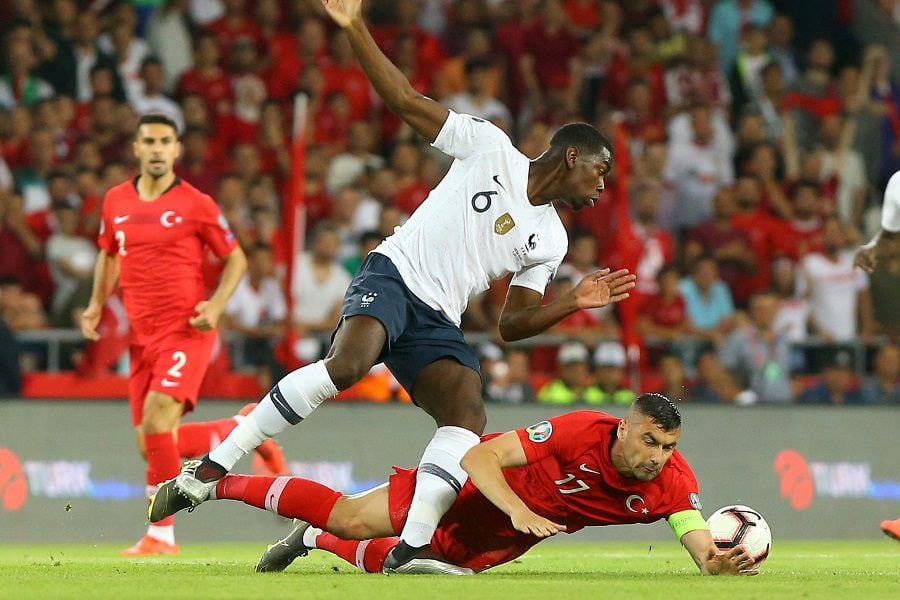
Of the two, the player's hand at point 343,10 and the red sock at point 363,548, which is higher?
the player's hand at point 343,10

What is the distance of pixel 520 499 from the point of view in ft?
22.9

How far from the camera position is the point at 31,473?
37.9 ft

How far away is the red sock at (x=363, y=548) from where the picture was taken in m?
7.24

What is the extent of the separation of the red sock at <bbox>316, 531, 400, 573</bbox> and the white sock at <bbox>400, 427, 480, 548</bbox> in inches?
10.4

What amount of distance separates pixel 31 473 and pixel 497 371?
3.78 metres

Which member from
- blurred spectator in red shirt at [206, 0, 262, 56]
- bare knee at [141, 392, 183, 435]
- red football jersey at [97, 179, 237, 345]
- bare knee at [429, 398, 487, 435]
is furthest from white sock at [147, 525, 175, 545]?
blurred spectator in red shirt at [206, 0, 262, 56]

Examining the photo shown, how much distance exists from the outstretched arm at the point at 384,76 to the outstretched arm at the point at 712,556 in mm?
2212

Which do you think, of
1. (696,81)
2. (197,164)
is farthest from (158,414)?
(696,81)

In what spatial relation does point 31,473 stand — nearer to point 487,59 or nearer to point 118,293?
point 118,293

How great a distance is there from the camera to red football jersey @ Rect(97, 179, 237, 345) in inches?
374

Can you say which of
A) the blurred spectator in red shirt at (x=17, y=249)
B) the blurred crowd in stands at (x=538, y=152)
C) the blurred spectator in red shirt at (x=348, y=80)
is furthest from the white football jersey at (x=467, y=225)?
the blurred spectator in red shirt at (x=348, y=80)

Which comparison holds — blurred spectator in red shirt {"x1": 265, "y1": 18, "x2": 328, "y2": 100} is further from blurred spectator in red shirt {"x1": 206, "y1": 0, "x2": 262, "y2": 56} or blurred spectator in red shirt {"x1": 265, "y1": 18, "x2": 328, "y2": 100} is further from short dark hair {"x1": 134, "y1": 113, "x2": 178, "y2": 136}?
short dark hair {"x1": 134, "y1": 113, "x2": 178, "y2": 136}

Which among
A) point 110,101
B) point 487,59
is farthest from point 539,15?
point 110,101

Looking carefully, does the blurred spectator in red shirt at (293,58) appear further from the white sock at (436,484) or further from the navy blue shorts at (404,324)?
the white sock at (436,484)
